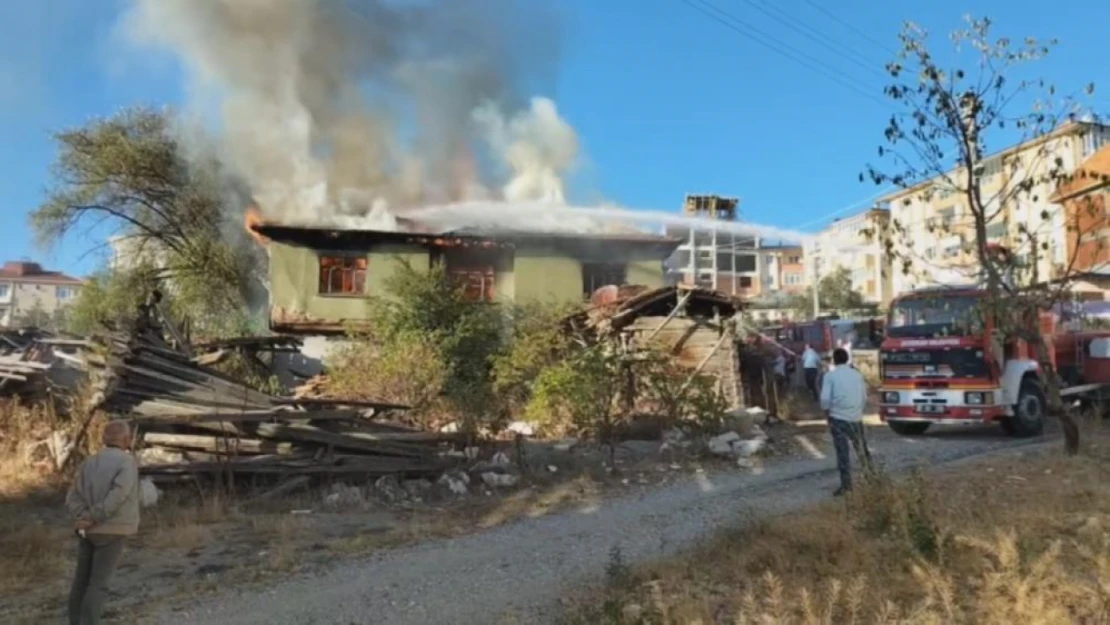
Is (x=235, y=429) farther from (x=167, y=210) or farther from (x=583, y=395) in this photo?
(x=167, y=210)

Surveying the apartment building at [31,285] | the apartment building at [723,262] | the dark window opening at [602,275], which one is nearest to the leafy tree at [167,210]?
the dark window opening at [602,275]

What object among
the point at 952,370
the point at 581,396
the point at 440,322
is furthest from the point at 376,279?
the point at 952,370

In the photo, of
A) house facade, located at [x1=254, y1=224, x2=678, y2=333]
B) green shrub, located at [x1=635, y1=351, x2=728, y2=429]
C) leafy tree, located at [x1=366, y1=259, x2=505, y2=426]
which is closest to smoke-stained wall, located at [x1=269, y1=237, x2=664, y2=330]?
house facade, located at [x1=254, y1=224, x2=678, y2=333]

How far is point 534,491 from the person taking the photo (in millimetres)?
11305

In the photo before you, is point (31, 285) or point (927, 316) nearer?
point (927, 316)

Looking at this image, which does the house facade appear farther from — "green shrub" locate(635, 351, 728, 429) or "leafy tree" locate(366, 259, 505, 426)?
"green shrub" locate(635, 351, 728, 429)

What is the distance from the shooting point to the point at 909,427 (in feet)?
52.1

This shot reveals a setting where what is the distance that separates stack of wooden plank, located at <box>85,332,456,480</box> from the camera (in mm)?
11008

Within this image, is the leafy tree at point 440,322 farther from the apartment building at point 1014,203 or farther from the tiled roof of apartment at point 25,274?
the tiled roof of apartment at point 25,274

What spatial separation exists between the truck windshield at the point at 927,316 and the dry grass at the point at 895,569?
19.8 ft

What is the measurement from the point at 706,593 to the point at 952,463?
24.8 ft

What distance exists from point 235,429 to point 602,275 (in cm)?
1877

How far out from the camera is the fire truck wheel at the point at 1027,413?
1450cm

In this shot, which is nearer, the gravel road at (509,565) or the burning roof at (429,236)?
the gravel road at (509,565)
